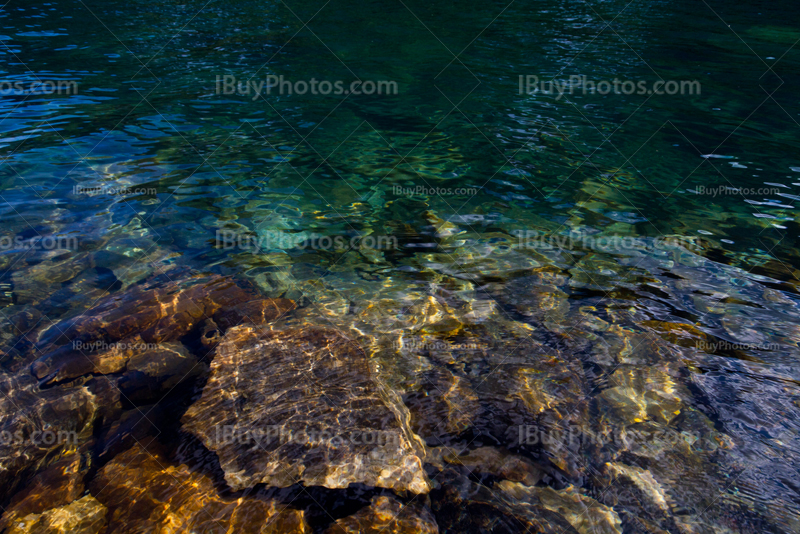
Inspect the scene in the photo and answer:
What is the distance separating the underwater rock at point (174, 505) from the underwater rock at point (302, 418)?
0.20 meters

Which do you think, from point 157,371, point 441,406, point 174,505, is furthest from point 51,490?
point 441,406

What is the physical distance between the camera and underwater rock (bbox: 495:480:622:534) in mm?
3248

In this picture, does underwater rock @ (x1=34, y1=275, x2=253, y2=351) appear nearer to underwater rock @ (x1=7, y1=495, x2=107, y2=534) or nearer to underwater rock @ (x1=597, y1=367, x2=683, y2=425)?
underwater rock @ (x1=7, y1=495, x2=107, y2=534)

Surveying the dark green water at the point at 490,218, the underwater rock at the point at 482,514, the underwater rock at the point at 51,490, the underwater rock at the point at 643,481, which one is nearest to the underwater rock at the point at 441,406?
the dark green water at the point at 490,218

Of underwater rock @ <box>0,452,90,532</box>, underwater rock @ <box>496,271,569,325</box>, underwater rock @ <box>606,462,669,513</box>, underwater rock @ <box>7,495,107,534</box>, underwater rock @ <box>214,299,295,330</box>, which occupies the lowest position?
underwater rock @ <box>0,452,90,532</box>

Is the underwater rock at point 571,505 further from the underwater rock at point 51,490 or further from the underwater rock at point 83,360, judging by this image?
the underwater rock at point 83,360

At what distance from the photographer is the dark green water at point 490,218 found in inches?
163

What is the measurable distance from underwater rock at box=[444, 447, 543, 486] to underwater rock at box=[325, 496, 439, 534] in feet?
1.87

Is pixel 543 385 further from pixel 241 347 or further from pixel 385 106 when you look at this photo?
pixel 385 106

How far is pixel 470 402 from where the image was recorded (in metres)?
4.24

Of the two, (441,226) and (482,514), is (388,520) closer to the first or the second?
(482,514)

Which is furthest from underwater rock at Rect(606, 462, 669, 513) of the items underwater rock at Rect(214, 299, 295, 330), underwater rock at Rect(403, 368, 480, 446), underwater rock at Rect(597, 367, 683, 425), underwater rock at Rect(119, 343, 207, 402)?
underwater rock at Rect(119, 343, 207, 402)

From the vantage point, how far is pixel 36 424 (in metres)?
4.06

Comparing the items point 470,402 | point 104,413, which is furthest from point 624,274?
point 104,413
